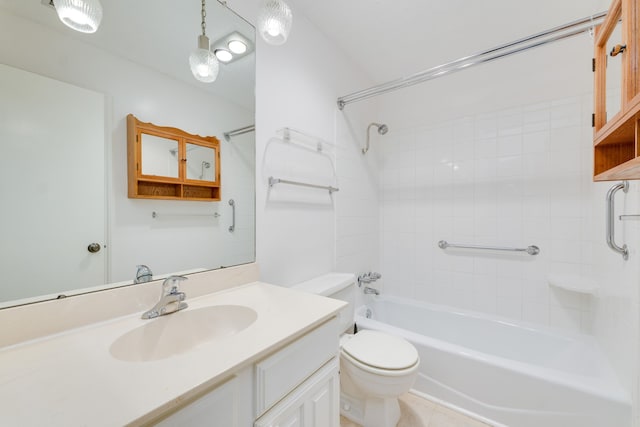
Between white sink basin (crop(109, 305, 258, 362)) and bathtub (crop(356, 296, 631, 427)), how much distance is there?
1134 millimetres

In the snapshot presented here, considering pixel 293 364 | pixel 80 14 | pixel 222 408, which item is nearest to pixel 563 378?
pixel 293 364

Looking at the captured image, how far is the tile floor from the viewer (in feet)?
4.54

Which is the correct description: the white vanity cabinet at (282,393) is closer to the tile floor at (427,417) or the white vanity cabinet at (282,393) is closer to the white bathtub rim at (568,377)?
the tile floor at (427,417)

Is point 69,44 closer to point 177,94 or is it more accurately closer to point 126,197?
point 177,94

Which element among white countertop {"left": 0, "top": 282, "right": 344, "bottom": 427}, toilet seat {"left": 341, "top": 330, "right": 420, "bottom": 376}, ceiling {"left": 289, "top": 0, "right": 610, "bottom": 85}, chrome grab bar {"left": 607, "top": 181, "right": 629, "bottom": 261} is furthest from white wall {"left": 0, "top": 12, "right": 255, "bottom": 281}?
chrome grab bar {"left": 607, "top": 181, "right": 629, "bottom": 261}

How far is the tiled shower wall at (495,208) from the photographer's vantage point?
5.61 feet

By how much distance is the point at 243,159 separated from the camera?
1.27 metres

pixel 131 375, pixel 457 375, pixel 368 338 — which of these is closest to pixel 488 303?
pixel 457 375

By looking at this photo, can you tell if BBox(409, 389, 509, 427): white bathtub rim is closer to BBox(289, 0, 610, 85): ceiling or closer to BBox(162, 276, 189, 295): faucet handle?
BBox(162, 276, 189, 295): faucet handle

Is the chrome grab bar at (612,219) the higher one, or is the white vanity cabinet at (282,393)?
the chrome grab bar at (612,219)

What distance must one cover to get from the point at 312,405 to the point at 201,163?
1.07 meters

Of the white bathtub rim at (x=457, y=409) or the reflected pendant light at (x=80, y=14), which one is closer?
the reflected pendant light at (x=80, y=14)

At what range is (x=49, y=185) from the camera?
29.1 inches

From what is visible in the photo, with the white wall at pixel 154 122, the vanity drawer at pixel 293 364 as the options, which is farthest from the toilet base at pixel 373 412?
the white wall at pixel 154 122
